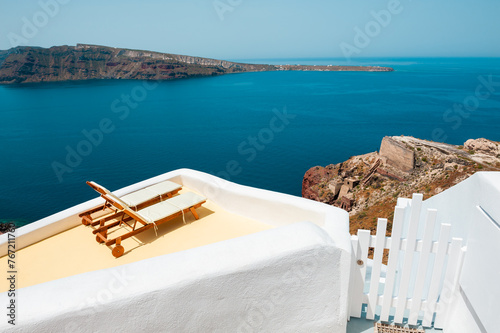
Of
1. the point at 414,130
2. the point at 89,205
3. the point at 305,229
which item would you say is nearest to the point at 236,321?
the point at 305,229

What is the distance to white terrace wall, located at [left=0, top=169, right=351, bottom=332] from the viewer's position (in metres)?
1.99

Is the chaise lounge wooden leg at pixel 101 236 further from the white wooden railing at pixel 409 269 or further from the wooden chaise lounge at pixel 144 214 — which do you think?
the white wooden railing at pixel 409 269

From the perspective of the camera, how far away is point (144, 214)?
169 inches

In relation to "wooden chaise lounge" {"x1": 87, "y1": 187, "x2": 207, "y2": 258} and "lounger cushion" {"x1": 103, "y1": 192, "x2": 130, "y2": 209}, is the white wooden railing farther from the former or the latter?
"lounger cushion" {"x1": 103, "y1": 192, "x2": 130, "y2": 209}

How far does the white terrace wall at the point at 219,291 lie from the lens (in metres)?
1.99

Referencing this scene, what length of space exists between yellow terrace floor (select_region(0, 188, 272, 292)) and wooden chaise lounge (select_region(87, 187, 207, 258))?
13 cm

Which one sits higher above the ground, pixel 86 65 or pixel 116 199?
pixel 86 65

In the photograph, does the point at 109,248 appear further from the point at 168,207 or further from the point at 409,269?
the point at 409,269

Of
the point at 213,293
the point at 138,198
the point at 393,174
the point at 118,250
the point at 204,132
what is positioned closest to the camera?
the point at 213,293

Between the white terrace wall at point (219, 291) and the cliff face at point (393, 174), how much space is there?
Result: 14668 mm

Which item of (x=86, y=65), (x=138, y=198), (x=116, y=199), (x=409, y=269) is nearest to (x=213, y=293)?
(x=409, y=269)

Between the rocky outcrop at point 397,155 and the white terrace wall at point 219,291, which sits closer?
the white terrace wall at point 219,291

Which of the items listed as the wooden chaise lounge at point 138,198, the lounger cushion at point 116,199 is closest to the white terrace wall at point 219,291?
the lounger cushion at point 116,199

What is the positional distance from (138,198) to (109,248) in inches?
36.8
